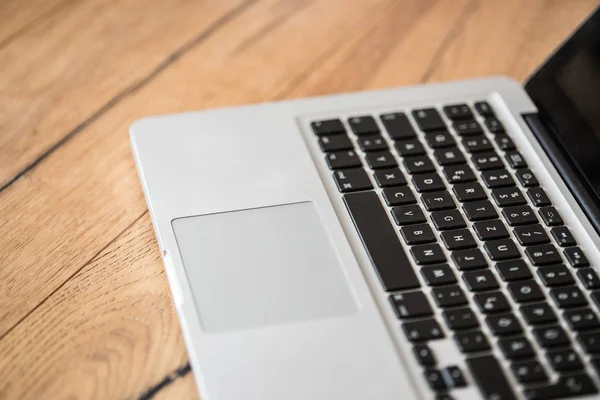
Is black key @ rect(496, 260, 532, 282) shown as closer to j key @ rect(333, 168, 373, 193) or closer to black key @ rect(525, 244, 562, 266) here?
black key @ rect(525, 244, 562, 266)

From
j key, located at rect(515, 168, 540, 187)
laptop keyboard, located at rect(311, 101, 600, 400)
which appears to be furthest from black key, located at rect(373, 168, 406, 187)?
j key, located at rect(515, 168, 540, 187)

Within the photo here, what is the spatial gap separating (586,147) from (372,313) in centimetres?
26

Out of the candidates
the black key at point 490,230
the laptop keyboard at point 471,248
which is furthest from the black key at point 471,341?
the black key at point 490,230

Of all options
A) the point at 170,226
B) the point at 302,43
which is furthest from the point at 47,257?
the point at 302,43

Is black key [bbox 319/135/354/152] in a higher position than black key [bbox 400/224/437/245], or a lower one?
higher

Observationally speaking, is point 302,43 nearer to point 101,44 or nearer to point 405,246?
point 101,44

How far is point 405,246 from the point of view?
0.59 m

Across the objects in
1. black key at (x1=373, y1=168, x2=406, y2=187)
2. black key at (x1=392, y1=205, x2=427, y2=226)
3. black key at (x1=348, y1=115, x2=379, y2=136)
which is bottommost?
black key at (x1=392, y1=205, x2=427, y2=226)

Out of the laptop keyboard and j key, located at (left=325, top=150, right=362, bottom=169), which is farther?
j key, located at (left=325, top=150, right=362, bottom=169)

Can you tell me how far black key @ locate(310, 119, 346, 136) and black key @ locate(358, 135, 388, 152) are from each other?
0.8 inches

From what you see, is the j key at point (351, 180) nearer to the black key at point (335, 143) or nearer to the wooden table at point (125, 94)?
the black key at point (335, 143)

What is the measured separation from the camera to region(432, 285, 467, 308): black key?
544mm

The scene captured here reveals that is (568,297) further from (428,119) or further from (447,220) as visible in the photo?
(428,119)

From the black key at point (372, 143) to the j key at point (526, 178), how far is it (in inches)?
4.5
